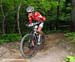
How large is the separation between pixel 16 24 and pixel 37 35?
2130mm

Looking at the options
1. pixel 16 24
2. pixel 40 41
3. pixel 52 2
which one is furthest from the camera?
pixel 16 24

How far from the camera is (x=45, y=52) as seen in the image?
10039 millimetres

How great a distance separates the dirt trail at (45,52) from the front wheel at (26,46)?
16 cm

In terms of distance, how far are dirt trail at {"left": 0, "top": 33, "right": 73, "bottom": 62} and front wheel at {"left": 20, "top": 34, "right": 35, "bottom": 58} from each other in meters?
0.16

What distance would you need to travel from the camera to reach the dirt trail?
9461 mm

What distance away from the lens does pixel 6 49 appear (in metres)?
10.3

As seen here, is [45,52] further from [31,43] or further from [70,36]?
[70,36]

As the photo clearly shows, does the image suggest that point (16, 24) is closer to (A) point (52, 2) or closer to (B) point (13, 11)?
(B) point (13, 11)

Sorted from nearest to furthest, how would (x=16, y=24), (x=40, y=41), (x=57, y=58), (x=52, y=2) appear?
(x=57, y=58), (x=40, y=41), (x=52, y=2), (x=16, y=24)

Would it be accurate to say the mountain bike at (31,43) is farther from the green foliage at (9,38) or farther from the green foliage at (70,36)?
the green foliage at (70,36)

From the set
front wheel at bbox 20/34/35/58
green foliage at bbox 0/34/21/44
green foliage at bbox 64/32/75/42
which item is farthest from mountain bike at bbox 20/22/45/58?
green foliage at bbox 64/32/75/42

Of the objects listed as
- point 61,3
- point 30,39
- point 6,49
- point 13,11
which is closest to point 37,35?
point 30,39

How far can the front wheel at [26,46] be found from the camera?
9453 millimetres

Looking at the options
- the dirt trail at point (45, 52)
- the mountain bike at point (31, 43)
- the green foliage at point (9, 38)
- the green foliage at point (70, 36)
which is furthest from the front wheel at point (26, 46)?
the green foliage at point (70, 36)
